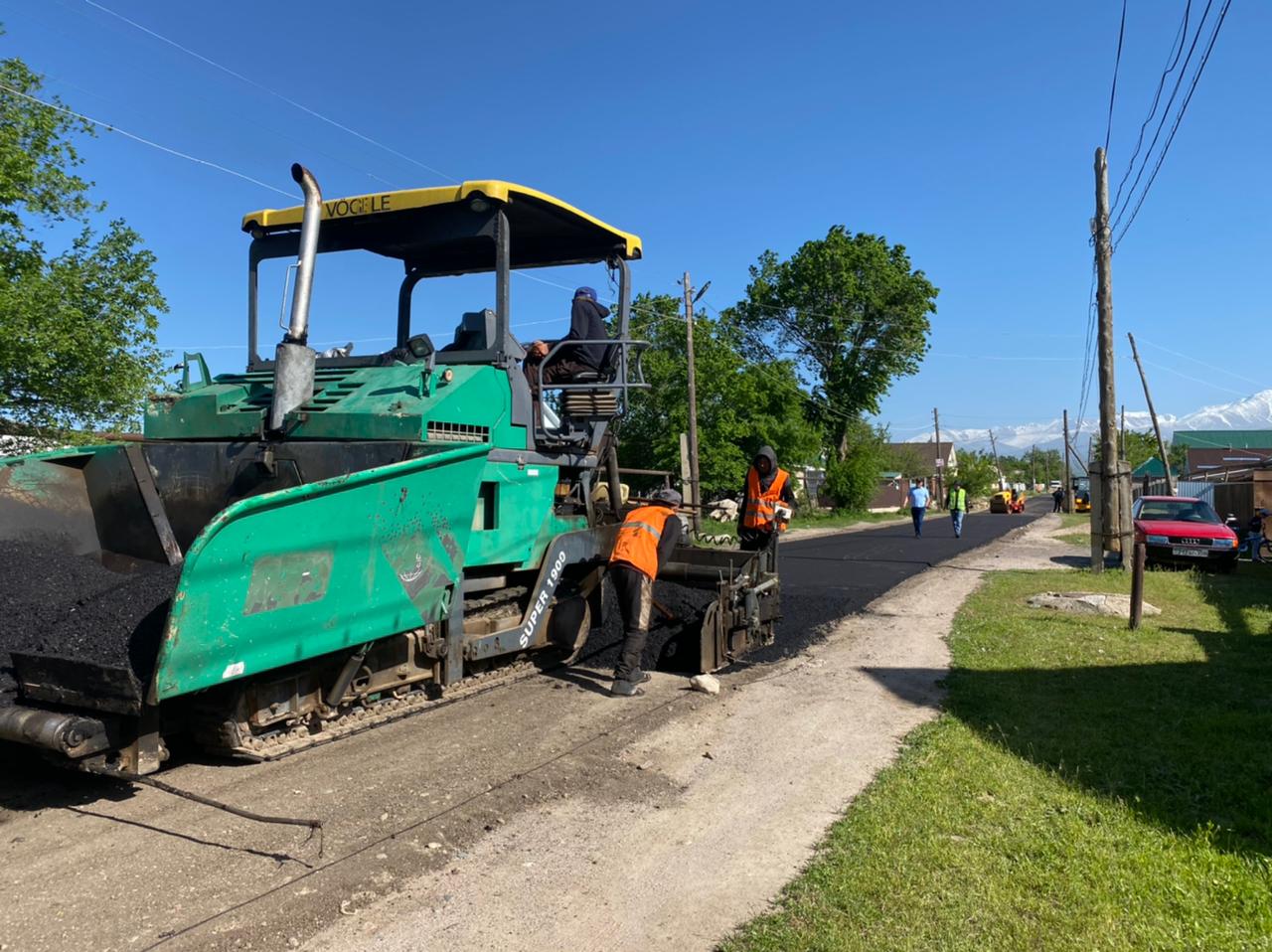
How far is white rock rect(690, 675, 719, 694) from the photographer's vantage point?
627 cm

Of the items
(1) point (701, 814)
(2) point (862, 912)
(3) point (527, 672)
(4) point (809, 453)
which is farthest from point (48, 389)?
(4) point (809, 453)

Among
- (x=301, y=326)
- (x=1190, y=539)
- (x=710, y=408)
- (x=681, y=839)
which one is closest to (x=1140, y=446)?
(x=710, y=408)

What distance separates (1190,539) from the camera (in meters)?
15.2

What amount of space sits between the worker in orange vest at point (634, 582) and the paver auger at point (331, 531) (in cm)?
24

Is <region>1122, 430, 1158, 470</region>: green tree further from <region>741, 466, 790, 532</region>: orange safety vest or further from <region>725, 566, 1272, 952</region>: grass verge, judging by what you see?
<region>725, 566, 1272, 952</region>: grass verge

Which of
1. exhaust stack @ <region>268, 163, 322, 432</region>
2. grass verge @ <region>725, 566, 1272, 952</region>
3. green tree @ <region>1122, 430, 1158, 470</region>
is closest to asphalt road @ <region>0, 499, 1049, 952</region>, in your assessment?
grass verge @ <region>725, 566, 1272, 952</region>

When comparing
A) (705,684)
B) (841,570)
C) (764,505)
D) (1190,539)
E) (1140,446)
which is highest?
(1140,446)

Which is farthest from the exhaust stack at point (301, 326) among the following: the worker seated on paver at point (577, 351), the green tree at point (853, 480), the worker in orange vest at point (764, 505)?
the green tree at point (853, 480)

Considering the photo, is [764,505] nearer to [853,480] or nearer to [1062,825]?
[1062,825]

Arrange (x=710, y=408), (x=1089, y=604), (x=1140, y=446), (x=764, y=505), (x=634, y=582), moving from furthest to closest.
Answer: (x=1140, y=446), (x=710, y=408), (x=1089, y=604), (x=764, y=505), (x=634, y=582)

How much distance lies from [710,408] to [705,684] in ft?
83.9

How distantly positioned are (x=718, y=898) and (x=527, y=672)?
322cm

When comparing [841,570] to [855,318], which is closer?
[841,570]

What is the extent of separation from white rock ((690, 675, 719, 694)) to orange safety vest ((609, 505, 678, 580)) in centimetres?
77
